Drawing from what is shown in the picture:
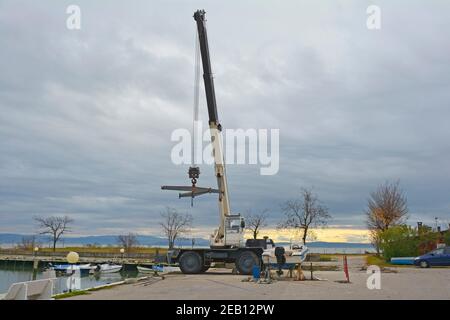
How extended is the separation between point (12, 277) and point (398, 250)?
163 feet

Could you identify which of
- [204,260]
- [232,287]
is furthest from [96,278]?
[232,287]

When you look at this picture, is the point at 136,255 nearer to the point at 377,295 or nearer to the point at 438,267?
the point at 438,267

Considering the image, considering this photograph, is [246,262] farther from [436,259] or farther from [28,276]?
[28,276]

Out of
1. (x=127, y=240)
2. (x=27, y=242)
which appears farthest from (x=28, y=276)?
(x=27, y=242)

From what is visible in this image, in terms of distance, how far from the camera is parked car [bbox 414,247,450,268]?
3281cm

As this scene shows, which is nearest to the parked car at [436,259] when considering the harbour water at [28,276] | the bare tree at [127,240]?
the harbour water at [28,276]

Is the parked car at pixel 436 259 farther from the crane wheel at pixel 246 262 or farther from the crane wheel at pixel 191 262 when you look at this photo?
the crane wheel at pixel 191 262

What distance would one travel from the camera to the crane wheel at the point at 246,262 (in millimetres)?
26156

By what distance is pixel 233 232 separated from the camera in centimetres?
2692

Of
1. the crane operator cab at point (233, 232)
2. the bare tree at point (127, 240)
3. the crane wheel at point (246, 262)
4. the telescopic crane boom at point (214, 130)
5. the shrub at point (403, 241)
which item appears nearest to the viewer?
the crane wheel at point (246, 262)

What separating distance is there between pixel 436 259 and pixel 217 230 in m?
16.6

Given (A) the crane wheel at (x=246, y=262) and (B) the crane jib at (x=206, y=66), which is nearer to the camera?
(A) the crane wheel at (x=246, y=262)
